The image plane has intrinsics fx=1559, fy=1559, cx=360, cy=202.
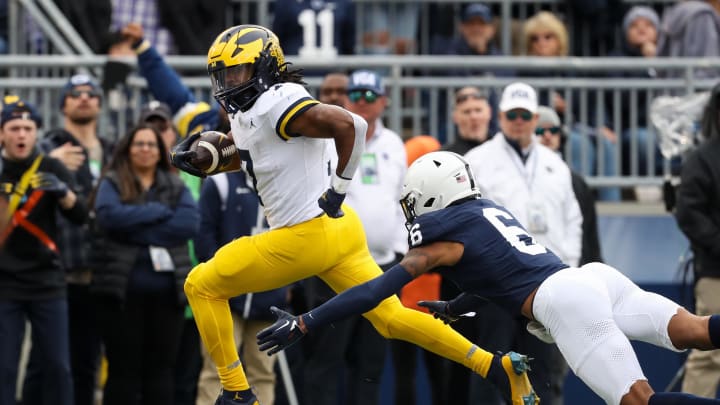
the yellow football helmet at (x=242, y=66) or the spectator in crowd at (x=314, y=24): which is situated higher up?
the spectator in crowd at (x=314, y=24)

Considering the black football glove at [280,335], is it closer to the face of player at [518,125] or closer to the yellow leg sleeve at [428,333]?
the yellow leg sleeve at [428,333]

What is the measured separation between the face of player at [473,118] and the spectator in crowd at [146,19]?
11.4ft

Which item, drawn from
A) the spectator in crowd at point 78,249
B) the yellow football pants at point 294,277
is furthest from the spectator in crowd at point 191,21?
the yellow football pants at point 294,277

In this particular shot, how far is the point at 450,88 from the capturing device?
12.9 metres

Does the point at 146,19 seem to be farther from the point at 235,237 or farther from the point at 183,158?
the point at 183,158

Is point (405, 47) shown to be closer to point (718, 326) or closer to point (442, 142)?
point (442, 142)

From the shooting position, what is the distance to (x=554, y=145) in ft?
40.1

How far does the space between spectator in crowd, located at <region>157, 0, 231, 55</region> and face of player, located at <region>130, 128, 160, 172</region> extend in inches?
119

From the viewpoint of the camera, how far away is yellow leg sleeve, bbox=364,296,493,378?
8922 millimetres

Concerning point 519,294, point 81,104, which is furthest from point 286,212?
point 81,104

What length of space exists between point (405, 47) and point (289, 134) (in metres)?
5.89

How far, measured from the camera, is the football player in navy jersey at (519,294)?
8.05m

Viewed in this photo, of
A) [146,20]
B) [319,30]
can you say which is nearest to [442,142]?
[319,30]

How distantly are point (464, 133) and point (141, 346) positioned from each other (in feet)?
9.54
